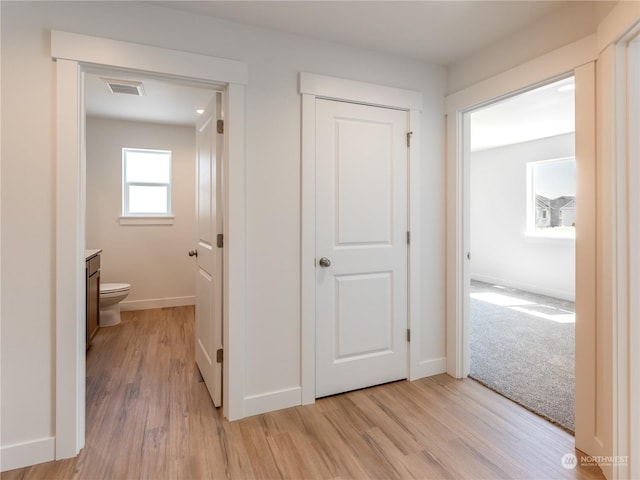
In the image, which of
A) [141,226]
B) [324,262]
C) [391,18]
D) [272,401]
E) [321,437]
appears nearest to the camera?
[321,437]

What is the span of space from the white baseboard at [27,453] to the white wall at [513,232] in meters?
6.05

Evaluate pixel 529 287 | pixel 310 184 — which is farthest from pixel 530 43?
pixel 529 287

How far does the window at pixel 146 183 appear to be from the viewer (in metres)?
4.53

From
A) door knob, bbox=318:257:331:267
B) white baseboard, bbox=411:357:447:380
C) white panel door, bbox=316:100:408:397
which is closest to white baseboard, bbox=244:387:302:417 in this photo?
white panel door, bbox=316:100:408:397

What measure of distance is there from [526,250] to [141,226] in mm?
6000

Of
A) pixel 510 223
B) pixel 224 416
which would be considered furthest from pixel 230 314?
pixel 510 223

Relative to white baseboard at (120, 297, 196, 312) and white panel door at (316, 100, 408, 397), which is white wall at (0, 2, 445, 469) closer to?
white panel door at (316, 100, 408, 397)

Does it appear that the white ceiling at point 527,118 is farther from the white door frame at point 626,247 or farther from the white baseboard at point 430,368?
the white baseboard at point 430,368

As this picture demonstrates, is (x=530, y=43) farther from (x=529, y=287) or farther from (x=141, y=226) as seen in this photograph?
(x=529, y=287)

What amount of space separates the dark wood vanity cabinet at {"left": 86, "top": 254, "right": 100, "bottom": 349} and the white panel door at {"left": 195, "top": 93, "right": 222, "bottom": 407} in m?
1.20

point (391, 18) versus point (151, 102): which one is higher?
point (151, 102)

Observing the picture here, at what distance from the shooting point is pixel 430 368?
8.83ft

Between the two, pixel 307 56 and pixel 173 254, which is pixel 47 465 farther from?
pixel 173 254
